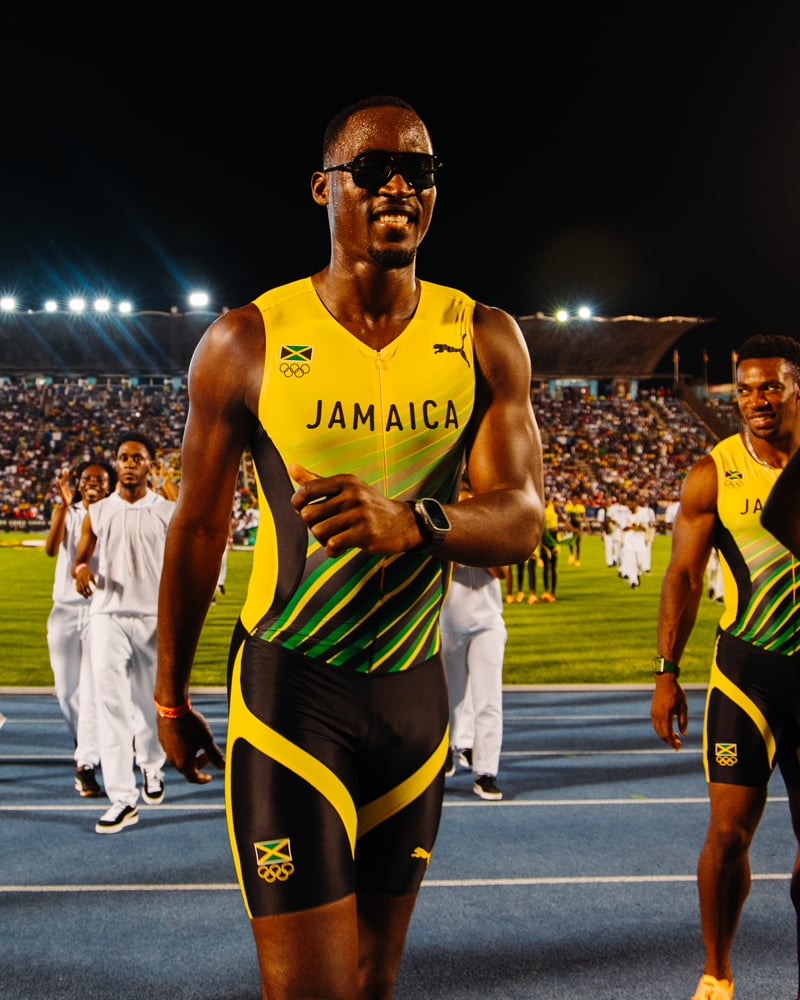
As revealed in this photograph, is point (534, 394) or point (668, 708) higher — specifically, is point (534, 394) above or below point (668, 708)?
above

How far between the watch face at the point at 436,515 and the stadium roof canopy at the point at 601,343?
57487mm

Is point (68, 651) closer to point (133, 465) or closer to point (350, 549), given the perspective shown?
point (133, 465)

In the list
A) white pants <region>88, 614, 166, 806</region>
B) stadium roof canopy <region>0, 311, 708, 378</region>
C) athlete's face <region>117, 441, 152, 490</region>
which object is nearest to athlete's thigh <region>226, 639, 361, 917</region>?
→ white pants <region>88, 614, 166, 806</region>

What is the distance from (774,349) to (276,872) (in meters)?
3.27

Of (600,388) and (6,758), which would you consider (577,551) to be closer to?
(6,758)

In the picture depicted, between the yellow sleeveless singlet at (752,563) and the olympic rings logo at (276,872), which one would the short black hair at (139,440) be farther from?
the olympic rings logo at (276,872)

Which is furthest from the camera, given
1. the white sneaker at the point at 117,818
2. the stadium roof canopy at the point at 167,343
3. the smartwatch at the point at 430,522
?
the stadium roof canopy at the point at 167,343

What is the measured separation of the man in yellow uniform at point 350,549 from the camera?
98.5 inches

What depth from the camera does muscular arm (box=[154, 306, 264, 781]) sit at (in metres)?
2.61

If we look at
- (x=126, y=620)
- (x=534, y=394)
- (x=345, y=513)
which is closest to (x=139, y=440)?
(x=126, y=620)

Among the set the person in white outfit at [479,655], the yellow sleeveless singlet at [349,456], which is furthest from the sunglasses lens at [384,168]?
the person in white outfit at [479,655]

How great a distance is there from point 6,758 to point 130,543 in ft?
8.83

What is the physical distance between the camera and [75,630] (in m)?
8.24

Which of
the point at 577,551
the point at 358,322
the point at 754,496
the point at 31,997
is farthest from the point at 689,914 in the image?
the point at 577,551
